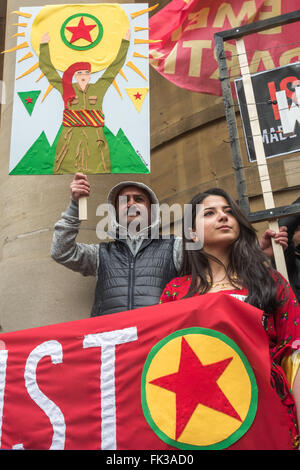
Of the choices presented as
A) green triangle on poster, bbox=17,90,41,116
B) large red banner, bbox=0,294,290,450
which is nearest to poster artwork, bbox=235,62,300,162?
green triangle on poster, bbox=17,90,41,116

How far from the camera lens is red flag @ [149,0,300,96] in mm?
6160

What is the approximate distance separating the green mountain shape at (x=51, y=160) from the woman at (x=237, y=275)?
106 centimetres

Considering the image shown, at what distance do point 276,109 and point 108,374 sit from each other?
2.83m

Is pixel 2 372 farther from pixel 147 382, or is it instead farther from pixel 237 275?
pixel 237 275

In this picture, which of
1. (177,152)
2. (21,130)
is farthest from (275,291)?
(177,152)

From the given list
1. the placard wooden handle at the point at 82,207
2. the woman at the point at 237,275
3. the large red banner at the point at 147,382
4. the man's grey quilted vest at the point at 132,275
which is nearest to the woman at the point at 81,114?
the placard wooden handle at the point at 82,207

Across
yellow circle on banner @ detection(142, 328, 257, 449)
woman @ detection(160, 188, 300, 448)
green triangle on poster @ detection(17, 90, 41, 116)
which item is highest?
green triangle on poster @ detection(17, 90, 41, 116)

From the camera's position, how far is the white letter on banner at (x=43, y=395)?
9.70 feet

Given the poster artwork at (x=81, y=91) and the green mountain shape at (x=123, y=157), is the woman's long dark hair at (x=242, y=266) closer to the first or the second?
the green mountain shape at (x=123, y=157)

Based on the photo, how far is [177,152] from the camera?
8.21 meters

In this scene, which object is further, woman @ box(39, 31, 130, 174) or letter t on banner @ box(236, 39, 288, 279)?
woman @ box(39, 31, 130, 174)

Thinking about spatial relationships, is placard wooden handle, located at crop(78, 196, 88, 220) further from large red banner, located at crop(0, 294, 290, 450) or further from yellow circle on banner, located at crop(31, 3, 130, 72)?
yellow circle on banner, located at crop(31, 3, 130, 72)

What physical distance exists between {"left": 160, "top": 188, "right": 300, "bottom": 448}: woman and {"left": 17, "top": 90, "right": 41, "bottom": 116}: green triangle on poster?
2.03 m

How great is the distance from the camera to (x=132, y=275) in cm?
399
